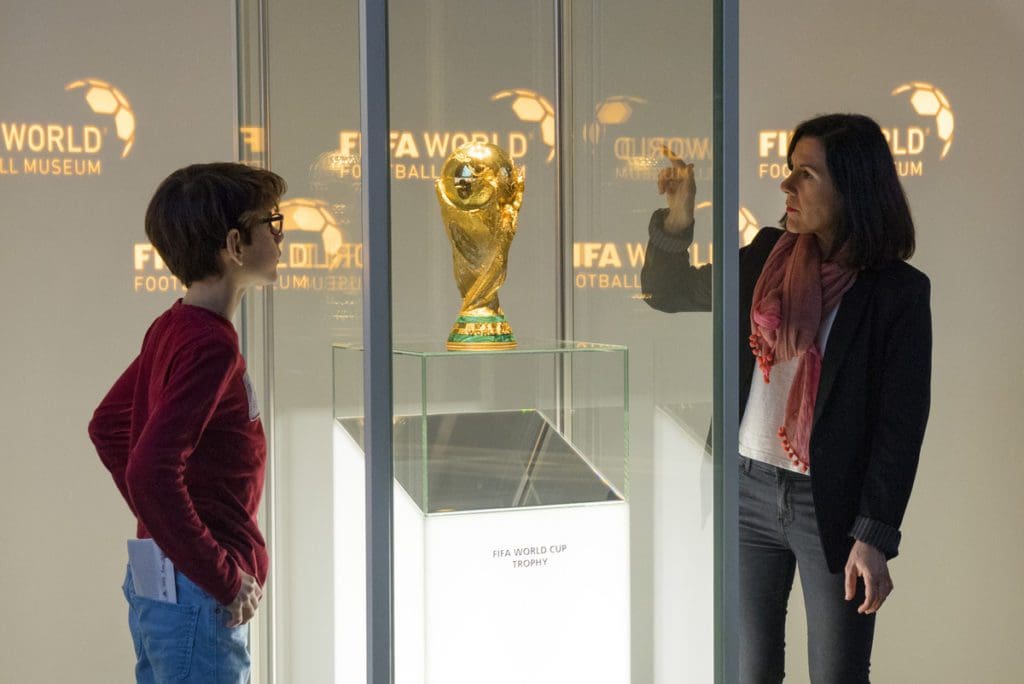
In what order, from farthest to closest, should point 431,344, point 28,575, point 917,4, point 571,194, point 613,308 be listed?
1. point 917,4
2. point 28,575
3. point 571,194
4. point 613,308
5. point 431,344

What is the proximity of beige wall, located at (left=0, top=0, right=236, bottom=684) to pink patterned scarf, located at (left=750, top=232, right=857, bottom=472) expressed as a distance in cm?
173

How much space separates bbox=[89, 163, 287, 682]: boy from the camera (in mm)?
1431

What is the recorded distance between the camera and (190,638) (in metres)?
1.52

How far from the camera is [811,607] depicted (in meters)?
2.00

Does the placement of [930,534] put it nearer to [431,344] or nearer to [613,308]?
[613,308]

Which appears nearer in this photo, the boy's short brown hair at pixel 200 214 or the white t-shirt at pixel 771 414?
the boy's short brown hair at pixel 200 214

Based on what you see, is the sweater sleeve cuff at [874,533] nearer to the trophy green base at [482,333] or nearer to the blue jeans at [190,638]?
the trophy green base at [482,333]

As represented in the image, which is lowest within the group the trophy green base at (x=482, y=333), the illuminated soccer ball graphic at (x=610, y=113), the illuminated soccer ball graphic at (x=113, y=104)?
the trophy green base at (x=482, y=333)

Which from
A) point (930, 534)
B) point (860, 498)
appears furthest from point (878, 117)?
point (860, 498)

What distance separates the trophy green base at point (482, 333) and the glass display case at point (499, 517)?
0.17ft

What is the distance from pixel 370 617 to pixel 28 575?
2.02 meters

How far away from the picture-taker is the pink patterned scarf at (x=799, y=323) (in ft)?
6.29

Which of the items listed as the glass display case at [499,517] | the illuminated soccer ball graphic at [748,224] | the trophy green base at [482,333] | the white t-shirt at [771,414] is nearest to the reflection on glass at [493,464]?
the glass display case at [499,517]

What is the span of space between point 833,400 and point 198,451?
1023 mm
